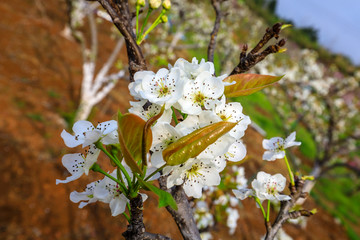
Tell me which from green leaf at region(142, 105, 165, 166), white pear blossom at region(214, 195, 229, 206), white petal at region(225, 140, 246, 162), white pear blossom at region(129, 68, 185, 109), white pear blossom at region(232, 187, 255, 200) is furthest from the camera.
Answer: white pear blossom at region(214, 195, 229, 206)

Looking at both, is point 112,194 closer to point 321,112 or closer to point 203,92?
point 203,92

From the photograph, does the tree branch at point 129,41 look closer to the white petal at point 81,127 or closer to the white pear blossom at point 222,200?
the white petal at point 81,127

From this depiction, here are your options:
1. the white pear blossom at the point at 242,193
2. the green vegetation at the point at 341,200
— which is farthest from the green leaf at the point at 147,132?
the green vegetation at the point at 341,200


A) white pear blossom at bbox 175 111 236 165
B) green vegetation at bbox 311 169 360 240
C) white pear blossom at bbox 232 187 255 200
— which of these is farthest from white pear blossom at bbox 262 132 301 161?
green vegetation at bbox 311 169 360 240

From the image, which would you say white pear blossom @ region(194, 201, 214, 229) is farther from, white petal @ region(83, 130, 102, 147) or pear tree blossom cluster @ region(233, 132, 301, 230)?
white petal @ region(83, 130, 102, 147)

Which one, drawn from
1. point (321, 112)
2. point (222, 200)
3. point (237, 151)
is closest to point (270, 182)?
point (237, 151)

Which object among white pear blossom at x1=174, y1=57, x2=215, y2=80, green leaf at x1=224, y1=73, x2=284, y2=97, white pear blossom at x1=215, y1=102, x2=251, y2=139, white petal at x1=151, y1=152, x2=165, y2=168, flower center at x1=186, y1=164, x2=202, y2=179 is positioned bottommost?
flower center at x1=186, y1=164, x2=202, y2=179

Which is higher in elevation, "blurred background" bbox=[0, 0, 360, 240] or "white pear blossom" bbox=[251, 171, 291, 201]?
"white pear blossom" bbox=[251, 171, 291, 201]
